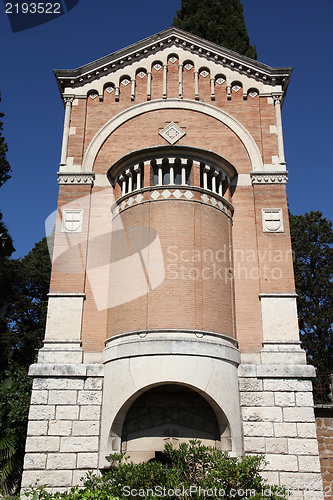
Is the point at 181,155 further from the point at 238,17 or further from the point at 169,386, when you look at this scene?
the point at 238,17

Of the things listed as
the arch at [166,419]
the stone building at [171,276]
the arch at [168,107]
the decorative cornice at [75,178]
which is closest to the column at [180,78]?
the stone building at [171,276]

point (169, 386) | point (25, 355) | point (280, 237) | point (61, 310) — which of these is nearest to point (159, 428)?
point (169, 386)

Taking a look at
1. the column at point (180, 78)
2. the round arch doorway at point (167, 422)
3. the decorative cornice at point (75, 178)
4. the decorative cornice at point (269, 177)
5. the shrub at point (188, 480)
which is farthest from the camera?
the column at point (180, 78)

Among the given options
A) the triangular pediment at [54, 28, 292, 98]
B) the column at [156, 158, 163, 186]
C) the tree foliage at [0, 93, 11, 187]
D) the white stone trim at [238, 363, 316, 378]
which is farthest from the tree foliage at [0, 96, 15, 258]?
the white stone trim at [238, 363, 316, 378]

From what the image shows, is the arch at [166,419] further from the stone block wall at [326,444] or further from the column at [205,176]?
the column at [205,176]

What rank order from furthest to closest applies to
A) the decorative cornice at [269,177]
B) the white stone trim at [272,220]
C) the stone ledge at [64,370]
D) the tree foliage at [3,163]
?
1. the tree foliage at [3,163]
2. the decorative cornice at [269,177]
3. the white stone trim at [272,220]
4. the stone ledge at [64,370]

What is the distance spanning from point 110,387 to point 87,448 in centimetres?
168

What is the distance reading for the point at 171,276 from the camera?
1390 cm

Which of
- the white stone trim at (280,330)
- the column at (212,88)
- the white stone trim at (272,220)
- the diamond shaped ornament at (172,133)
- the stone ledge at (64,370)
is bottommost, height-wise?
the stone ledge at (64,370)

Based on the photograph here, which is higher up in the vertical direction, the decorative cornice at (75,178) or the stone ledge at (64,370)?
the decorative cornice at (75,178)

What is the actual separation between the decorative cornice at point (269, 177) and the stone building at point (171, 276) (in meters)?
0.05

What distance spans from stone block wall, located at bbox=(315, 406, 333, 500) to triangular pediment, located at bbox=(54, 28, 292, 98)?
37.3 feet

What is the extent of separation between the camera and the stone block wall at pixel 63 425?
12594 millimetres

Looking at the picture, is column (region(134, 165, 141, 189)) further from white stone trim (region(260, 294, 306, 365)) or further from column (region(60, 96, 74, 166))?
white stone trim (region(260, 294, 306, 365))
